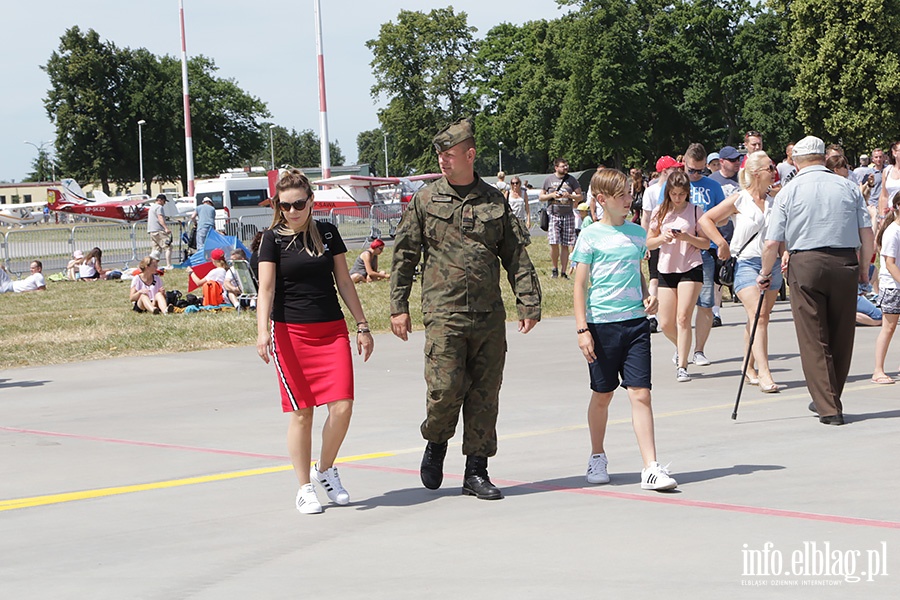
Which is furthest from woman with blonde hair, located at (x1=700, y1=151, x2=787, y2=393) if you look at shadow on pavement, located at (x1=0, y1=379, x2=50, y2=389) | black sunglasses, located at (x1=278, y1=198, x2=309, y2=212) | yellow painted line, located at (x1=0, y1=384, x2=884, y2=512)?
shadow on pavement, located at (x1=0, y1=379, x2=50, y2=389)

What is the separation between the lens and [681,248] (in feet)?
34.2

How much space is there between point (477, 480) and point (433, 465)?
30 cm

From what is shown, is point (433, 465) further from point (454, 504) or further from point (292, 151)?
point (292, 151)

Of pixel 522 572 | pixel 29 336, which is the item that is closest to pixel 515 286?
pixel 522 572

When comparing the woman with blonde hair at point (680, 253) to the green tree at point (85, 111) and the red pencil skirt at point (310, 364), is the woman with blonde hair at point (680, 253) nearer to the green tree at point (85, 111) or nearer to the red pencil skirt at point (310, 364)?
the red pencil skirt at point (310, 364)

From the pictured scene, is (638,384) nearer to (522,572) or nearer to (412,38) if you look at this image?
(522,572)

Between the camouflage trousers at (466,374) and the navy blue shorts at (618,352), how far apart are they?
588 mm

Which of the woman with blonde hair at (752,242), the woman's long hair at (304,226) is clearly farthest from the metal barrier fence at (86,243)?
the woman's long hair at (304,226)

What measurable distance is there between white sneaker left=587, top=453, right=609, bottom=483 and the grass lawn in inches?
326

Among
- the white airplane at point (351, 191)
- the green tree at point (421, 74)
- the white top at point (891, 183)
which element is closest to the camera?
the white top at point (891, 183)

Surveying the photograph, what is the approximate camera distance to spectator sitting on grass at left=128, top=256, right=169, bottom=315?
18.4 meters

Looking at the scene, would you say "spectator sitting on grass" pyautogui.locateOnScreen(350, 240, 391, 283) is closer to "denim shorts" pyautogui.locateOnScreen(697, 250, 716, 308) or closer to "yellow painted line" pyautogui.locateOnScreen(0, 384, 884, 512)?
"denim shorts" pyautogui.locateOnScreen(697, 250, 716, 308)

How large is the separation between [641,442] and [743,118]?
7552 centimetres

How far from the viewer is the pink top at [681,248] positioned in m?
10.4
